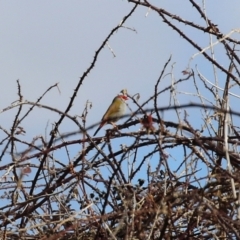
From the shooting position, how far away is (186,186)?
238cm

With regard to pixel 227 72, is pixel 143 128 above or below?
below

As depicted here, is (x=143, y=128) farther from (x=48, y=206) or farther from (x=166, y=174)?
(x=48, y=206)

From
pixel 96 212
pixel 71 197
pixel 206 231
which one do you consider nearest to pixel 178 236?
pixel 206 231

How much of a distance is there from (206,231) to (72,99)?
0.76 m

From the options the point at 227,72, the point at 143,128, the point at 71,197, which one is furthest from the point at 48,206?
the point at 227,72

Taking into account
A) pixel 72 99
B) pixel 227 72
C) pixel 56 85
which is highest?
pixel 56 85

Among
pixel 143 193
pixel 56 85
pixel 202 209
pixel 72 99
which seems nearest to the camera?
pixel 202 209

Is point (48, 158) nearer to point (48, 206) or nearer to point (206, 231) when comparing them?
point (48, 206)

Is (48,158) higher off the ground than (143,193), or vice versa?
(48,158)

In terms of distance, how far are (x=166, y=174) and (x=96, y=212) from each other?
35cm

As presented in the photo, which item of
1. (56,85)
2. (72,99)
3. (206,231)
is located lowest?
(206,231)

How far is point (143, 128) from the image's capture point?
2336 mm

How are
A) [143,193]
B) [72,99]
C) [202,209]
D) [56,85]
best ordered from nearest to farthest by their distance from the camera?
1. [202,209]
2. [143,193]
3. [72,99]
4. [56,85]

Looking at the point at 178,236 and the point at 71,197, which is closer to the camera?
the point at 178,236
